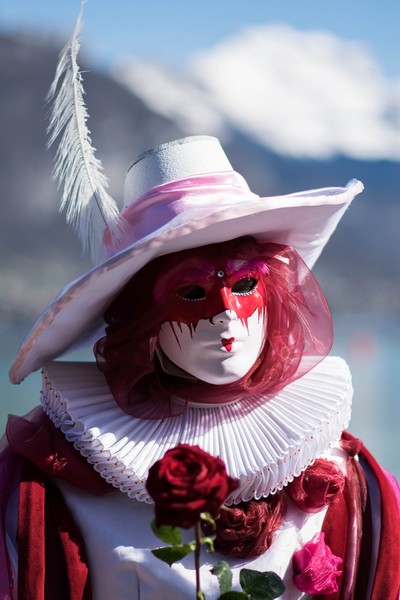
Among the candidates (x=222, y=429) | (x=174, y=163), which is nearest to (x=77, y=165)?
(x=174, y=163)

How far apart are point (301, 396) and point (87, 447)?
38 cm

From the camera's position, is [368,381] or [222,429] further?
[368,381]

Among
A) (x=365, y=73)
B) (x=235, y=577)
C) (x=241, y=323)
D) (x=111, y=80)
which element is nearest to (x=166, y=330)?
(x=241, y=323)

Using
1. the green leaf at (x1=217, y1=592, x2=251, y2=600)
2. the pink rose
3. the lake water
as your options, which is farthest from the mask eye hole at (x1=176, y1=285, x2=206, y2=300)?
the lake water

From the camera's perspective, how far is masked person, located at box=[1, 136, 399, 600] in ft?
4.15

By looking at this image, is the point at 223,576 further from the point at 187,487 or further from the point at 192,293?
the point at 192,293

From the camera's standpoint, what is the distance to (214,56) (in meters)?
2.61

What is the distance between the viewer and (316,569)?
Result: 1.27 meters

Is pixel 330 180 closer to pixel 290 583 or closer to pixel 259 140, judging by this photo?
pixel 259 140

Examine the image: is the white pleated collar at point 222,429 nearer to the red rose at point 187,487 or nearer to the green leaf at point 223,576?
the green leaf at point 223,576

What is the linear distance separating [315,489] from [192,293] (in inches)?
15.2

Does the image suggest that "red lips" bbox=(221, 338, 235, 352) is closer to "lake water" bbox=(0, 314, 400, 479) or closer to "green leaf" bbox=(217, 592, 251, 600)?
"green leaf" bbox=(217, 592, 251, 600)

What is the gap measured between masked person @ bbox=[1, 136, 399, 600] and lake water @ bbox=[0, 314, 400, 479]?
33.1 inches

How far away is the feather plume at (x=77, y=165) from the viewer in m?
→ 1.38
